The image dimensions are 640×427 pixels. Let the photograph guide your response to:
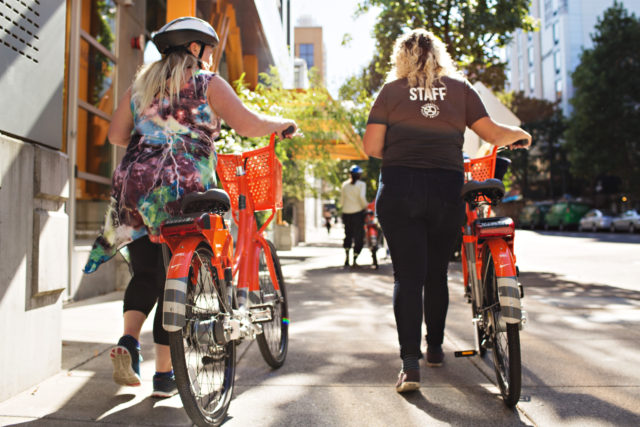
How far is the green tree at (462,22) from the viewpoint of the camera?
488 inches

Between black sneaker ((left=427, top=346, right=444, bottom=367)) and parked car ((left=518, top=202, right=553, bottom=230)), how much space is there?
39.1 meters

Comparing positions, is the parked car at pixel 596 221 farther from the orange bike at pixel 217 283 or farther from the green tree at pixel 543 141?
the orange bike at pixel 217 283

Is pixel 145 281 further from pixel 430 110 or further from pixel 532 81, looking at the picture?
pixel 532 81

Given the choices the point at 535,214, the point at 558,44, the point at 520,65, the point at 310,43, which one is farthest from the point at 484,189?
the point at 520,65

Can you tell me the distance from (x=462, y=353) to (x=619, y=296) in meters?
4.34

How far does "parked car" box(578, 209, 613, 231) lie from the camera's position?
103 ft

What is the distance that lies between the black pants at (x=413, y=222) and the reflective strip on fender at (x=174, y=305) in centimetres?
130

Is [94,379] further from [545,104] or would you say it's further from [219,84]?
[545,104]

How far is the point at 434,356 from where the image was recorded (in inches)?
139

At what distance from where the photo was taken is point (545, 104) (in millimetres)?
45969

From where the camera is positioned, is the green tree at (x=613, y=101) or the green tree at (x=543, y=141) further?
the green tree at (x=543, y=141)

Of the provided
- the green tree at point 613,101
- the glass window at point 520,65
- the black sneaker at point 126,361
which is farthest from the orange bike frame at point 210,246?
the glass window at point 520,65

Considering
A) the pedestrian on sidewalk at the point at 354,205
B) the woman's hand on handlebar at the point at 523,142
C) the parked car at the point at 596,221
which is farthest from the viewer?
the parked car at the point at 596,221

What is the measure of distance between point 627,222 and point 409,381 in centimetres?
2999
